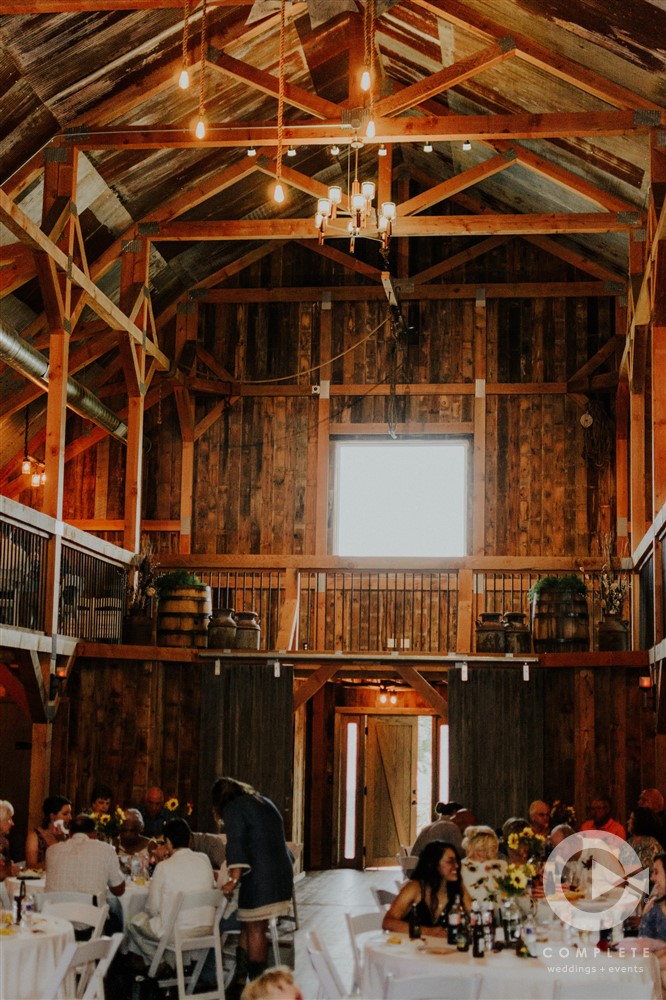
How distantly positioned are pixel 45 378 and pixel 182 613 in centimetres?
299

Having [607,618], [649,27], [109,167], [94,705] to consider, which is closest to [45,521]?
[94,705]

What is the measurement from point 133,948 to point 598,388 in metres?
10.4

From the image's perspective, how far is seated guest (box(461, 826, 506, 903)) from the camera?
6.91 metres

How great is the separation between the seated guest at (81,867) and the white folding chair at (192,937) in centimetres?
47

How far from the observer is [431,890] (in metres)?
6.32

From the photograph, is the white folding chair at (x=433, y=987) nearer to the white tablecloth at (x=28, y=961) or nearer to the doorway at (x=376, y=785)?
the white tablecloth at (x=28, y=961)

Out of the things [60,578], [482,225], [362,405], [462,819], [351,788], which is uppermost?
[482,225]

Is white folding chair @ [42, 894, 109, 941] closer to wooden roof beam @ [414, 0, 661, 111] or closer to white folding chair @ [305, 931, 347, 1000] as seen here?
white folding chair @ [305, 931, 347, 1000]

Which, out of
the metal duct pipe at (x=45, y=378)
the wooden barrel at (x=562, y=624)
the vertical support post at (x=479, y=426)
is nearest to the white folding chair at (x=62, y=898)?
the metal duct pipe at (x=45, y=378)

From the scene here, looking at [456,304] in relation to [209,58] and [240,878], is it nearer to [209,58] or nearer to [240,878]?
[209,58]

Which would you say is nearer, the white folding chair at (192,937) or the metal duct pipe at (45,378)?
the white folding chair at (192,937)

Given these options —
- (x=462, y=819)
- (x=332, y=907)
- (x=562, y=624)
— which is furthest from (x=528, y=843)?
(x=562, y=624)

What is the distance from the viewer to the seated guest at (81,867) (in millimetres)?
7395

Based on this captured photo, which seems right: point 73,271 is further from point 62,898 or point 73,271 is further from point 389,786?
point 389,786
